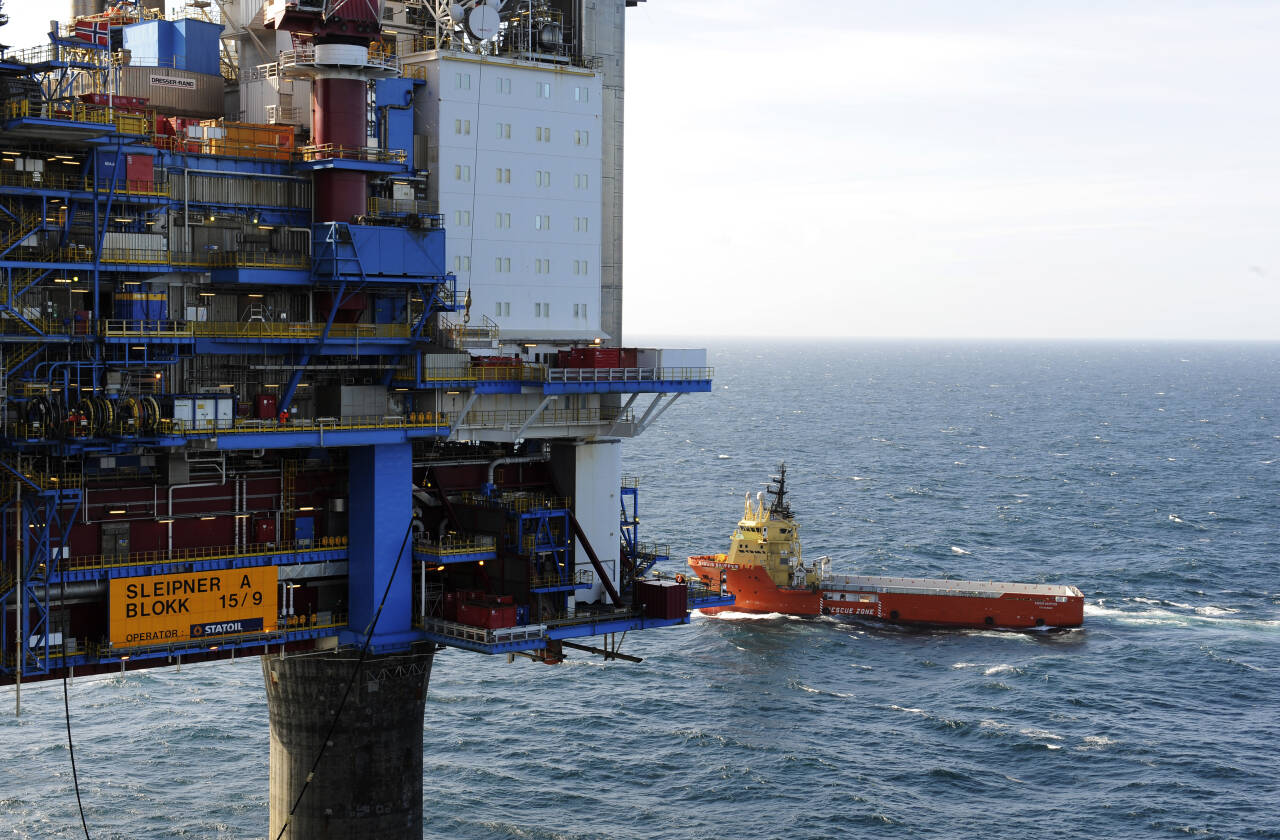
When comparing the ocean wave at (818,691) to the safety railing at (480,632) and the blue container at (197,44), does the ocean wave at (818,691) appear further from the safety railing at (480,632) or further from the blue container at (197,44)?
the blue container at (197,44)

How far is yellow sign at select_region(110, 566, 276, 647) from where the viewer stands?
4734cm

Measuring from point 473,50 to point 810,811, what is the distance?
3717cm

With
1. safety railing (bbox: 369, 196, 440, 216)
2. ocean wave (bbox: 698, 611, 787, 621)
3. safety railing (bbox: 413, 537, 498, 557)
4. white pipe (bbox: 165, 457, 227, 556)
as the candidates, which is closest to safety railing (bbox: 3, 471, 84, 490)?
white pipe (bbox: 165, 457, 227, 556)

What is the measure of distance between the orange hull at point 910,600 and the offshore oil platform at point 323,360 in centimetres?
4735

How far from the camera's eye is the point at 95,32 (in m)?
49.6

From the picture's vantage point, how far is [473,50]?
184 feet

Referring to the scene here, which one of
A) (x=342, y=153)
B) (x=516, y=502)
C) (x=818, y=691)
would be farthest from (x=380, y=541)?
(x=818, y=691)

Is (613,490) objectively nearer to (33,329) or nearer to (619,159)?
(619,159)

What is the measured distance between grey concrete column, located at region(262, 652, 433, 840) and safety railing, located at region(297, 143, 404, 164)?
17.6 meters

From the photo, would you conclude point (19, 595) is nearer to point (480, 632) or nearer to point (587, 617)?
point (480, 632)

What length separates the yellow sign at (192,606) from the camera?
155 ft

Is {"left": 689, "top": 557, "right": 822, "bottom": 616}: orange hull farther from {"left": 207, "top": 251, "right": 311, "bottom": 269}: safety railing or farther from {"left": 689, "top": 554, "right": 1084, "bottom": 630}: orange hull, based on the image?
{"left": 207, "top": 251, "right": 311, "bottom": 269}: safety railing

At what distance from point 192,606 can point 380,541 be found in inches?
256

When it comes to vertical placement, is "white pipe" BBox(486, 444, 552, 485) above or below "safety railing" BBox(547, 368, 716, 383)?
below
